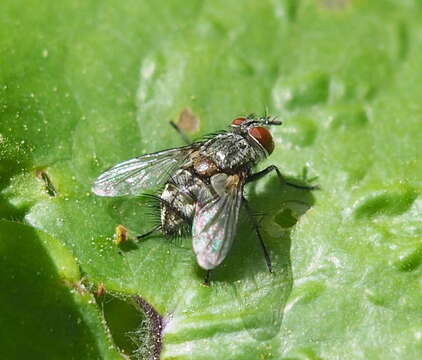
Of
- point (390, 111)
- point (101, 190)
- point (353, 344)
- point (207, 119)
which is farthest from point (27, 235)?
point (390, 111)

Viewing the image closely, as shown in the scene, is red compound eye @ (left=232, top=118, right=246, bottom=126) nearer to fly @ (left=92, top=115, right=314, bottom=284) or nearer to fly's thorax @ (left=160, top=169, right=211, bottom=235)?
fly @ (left=92, top=115, right=314, bottom=284)

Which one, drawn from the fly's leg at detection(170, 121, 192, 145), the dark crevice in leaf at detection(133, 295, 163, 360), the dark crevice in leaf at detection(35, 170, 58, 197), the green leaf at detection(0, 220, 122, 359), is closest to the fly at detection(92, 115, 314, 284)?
the fly's leg at detection(170, 121, 192, 145)

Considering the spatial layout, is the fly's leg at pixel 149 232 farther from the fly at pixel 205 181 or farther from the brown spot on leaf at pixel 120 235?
the brown spot on leaf at pixel 120 235

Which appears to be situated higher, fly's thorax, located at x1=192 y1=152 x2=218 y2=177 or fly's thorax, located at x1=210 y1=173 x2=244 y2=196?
fly's thorax, located at x1=192 y1=152 x2=218 y2=177

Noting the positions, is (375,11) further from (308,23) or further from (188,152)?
(188,152)

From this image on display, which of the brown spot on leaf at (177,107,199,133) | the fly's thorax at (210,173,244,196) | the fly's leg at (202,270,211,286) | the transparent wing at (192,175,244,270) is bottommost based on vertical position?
the fly's leg at (202,270,211,286)
